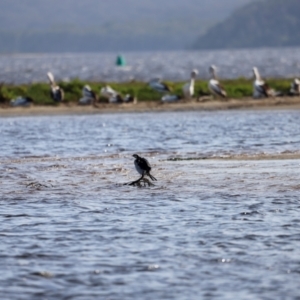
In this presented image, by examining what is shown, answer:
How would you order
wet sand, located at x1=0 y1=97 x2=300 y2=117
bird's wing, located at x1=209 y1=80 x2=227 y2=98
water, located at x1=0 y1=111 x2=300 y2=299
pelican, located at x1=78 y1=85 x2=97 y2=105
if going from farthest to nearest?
1. bird's wing, located at x1=209 y1=80 x2=227 y2=98
2. pelican, located at x1=78 y1=85 x2=97 y2=105
3. wet sand, located at x1=0 y1=97 x2=300 y2=117
4. water, located at x1=0 y1=111 x2=300 y2=299

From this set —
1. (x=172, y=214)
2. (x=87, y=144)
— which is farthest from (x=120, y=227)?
(x=87, y=144)

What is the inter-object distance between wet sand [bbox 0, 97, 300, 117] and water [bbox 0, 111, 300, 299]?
→ 27.9 ft

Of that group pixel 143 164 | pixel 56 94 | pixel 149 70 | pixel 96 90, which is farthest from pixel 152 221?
pixel 149 70

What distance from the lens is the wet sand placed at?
28.0m

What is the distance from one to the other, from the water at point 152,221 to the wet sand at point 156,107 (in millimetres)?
8509

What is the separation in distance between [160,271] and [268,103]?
67.1 ft

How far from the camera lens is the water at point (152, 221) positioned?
812 centimetres

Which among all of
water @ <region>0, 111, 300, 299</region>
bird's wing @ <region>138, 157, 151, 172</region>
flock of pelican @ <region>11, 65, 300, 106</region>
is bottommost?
water @ <region>0, 111, 300, 299</region>

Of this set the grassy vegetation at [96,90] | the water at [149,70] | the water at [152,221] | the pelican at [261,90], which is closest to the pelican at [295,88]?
the grassy vegetation at [96,90]

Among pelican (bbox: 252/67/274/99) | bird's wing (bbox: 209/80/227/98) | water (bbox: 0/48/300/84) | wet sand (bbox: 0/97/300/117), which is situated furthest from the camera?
water (bbox: 0/48/300/84)

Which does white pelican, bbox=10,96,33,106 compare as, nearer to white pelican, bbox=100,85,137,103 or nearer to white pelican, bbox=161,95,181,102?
white pelican, bbox=100,85,137,103

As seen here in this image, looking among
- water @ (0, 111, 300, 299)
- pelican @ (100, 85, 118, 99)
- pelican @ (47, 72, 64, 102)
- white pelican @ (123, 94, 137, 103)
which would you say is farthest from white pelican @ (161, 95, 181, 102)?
water @ (0, 111, 300, 299)

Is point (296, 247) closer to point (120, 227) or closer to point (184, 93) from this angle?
point (120, 227)

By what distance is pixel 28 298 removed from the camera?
25.4 ft
